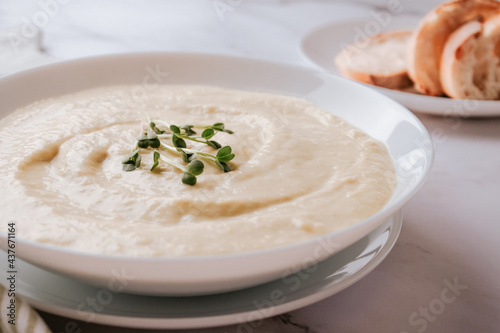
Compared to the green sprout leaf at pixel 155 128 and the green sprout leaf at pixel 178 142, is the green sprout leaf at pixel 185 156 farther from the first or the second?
the green sprout leaf at pixel 155 128

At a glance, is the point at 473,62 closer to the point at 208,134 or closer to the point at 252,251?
the point at 208,134

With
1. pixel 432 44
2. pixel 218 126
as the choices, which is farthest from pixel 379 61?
pixel 218 126

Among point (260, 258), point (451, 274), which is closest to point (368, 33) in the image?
point (451, 274)

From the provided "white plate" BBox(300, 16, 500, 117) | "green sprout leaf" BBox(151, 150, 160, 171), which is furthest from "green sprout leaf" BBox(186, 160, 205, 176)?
"white plate" BBox(300, 16, 500, 117)

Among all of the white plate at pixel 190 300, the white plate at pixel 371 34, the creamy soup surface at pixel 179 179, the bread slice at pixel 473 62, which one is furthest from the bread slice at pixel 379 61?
the white plate at pixel 190 300

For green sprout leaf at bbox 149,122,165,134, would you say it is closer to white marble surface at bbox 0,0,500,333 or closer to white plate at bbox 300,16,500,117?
white marble surface at bbox 0,0,500,333

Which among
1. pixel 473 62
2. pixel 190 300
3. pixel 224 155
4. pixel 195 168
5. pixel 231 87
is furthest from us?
pixel 473 62

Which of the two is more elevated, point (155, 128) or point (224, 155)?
point (155, 128)
